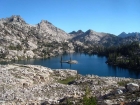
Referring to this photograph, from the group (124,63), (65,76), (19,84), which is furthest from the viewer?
(124,63)

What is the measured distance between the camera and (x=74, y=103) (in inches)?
1099

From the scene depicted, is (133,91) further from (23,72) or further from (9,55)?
(9,55)

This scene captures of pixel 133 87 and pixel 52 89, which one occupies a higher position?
pixel 133 87

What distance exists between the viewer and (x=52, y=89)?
46.1 metres

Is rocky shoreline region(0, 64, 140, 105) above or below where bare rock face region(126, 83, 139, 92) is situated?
below

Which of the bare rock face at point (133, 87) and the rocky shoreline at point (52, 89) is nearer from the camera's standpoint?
the bare rock face at point (133, 87)

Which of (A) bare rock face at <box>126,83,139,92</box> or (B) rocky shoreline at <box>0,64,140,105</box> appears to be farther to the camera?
(B) rocky shoreline at <box>0,64,140,105</box>

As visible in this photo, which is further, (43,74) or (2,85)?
(43,74)

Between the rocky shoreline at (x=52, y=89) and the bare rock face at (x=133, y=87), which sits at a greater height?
the bare rock face at (x=133, y=87)

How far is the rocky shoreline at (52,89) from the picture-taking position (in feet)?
100

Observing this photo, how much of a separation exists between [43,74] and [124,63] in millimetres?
86917

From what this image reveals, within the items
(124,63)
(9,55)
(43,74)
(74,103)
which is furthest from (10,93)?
(9,55)

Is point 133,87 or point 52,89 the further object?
point 52,89

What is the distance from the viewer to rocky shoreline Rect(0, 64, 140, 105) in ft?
100
